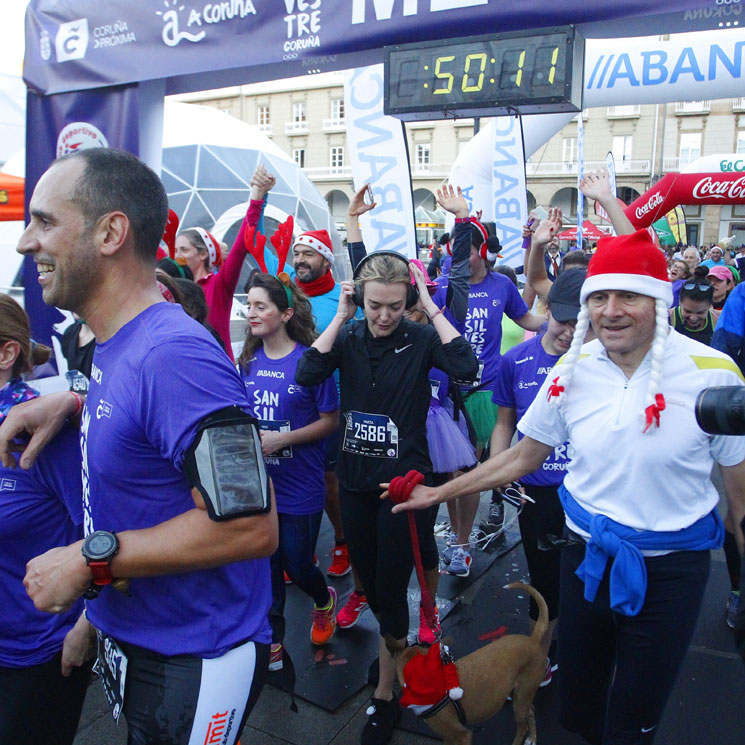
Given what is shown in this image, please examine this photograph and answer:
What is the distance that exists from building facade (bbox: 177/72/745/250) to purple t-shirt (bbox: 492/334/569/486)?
36.4 meters

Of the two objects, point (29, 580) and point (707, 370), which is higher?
point (707, 370)

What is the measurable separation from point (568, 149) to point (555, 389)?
4475cm

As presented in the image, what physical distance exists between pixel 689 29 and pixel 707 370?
2076 millimetres

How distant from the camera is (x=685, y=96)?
285 inches

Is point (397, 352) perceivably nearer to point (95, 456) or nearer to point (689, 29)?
point (95, 456)

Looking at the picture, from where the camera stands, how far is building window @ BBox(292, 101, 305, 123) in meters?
47.5

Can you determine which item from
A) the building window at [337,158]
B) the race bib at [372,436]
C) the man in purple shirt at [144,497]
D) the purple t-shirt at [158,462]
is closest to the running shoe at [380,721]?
the race bib at [372,436]

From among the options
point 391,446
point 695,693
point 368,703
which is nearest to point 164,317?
point 391,446

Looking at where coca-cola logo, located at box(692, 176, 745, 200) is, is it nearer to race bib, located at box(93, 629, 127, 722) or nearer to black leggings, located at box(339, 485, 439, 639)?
black leggings, located at box(339, 485, 439, 639)

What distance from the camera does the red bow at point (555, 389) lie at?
221 centimetres

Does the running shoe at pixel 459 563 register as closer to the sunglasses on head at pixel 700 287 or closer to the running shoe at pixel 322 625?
the running shoe at pixel 322 625

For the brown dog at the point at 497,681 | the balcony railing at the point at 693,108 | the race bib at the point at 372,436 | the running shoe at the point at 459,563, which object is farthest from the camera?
the balcony railing at the point at 693,108

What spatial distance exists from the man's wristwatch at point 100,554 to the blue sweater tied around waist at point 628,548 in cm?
147

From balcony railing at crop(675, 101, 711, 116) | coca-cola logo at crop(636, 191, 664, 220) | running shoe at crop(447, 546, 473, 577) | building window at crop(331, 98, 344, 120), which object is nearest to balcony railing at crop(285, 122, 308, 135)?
building window at crop(331, 98, 344, 120)
